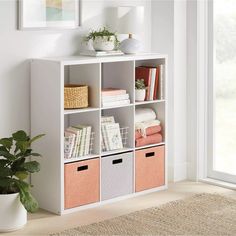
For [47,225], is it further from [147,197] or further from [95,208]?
[147,197]

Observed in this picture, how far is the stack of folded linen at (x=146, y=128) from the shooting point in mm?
4910

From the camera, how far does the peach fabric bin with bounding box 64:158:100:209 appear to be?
4.42m

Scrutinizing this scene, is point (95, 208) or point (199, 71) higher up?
point (199, 71)

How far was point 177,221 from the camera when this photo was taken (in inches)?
167

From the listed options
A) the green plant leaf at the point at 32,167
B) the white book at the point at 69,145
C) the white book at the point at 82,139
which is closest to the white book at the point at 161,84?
the white book at the point at 82,139

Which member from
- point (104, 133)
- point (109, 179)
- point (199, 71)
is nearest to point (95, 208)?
point (109, 179)

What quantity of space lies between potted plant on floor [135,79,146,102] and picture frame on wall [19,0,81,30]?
2.04 ft

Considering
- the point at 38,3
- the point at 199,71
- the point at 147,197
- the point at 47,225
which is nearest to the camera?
the point at 47,225

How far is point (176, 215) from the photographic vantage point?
14.3 feet

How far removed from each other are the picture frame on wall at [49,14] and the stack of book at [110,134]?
73cm

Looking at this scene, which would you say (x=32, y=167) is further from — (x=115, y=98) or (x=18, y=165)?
(x=115, y=98)

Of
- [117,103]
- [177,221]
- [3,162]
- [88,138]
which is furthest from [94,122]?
[177,221]

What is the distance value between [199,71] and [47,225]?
6.20 ft

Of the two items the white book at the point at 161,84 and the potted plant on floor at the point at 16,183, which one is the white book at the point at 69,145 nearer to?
the potted plant on floor at the point at 16,183
